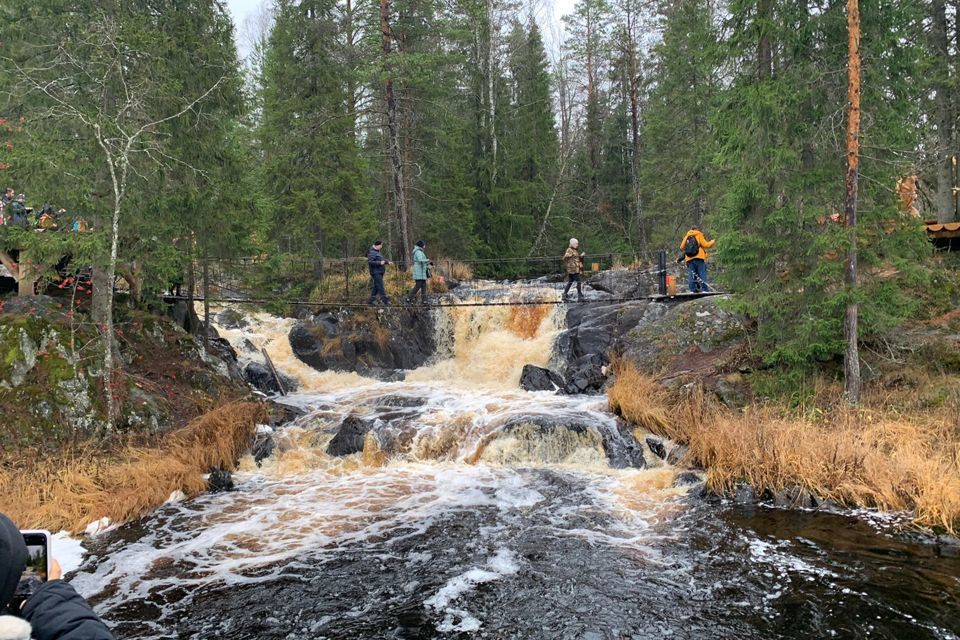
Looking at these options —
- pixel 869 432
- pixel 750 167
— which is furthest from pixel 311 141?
pixel 869 432

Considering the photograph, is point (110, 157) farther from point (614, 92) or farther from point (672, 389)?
point (614, 92)

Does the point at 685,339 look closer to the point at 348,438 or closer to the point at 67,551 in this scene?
the point at 348,438

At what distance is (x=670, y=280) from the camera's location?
15.8 meters

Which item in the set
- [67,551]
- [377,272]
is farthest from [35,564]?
[377,272]

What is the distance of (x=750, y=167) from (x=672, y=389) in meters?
4.44

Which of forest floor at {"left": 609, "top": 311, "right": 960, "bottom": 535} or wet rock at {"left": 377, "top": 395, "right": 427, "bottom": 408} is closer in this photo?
forest floor at {"left": 609, "top": 311, "right": 960, "bottom": 535}

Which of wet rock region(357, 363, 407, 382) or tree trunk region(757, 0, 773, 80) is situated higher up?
tree trunk region(757, 0, 773, 80)

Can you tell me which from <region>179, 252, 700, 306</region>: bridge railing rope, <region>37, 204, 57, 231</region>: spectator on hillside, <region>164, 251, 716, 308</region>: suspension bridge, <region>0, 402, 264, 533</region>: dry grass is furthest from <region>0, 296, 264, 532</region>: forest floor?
<region>179, 252, 700, 306</region>: bridge railing rope

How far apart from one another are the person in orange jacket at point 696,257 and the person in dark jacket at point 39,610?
14467 millimetres

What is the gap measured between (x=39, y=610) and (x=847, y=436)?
9.12m

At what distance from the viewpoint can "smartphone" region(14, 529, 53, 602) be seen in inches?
93.9

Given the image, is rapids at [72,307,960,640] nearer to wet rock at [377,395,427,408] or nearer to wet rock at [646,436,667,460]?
wet rock at [646,436,667,460]

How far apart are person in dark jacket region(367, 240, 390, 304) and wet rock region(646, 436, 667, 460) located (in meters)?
8.96

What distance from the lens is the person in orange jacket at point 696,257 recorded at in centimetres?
1470
